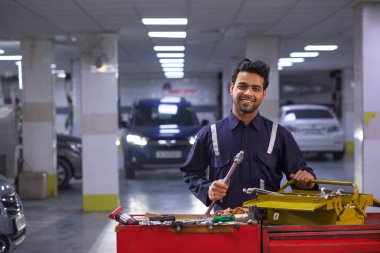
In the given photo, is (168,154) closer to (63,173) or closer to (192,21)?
(63,173)

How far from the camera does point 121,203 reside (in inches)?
401

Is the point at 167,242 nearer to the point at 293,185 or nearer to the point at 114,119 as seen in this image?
the point at 293,185

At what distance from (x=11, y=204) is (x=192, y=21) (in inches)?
A: 170

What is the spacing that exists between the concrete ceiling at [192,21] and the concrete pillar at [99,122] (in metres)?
0.34

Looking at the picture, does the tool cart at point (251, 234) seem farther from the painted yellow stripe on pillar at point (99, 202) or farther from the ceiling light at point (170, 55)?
the ceiling light at point (170, 55)

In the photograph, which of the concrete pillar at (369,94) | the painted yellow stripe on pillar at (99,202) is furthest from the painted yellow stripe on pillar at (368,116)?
the painted yellow stripe on pillar at (99,202)

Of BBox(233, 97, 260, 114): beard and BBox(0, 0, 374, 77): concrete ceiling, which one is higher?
BBox(0, 0, 374, 77): concrete ceiling

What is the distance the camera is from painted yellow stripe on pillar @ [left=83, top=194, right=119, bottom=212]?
9461mm

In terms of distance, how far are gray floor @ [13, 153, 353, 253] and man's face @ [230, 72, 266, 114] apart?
13.6 ft

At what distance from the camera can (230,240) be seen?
2.25 meters

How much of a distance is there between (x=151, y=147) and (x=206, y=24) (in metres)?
4.47

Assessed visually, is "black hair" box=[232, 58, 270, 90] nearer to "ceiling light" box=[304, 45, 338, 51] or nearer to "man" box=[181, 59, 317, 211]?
"man" box=[181, 59, 317, 211]

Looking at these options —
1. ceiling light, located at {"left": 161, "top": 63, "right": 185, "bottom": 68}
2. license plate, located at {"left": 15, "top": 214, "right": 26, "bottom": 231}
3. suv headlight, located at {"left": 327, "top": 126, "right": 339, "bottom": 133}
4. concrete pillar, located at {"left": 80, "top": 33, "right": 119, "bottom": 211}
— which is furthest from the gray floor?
ceiling light, located at {"left": 161, "top": 63, "right": 185, "bottom": 68}

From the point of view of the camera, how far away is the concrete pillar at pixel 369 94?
7.27 meters
